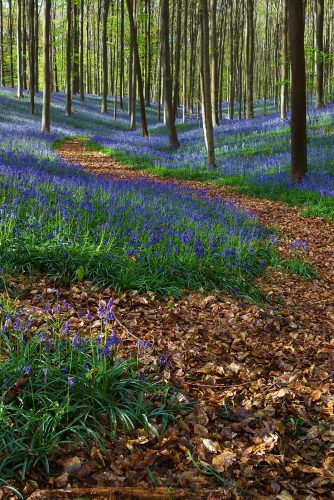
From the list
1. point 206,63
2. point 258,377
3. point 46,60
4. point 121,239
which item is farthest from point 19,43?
point 258,377

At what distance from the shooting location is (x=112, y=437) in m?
2.81

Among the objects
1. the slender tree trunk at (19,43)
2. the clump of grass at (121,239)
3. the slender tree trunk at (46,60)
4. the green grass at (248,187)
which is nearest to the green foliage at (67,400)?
the clump of grass at (121,239)

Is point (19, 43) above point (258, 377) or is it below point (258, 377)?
above

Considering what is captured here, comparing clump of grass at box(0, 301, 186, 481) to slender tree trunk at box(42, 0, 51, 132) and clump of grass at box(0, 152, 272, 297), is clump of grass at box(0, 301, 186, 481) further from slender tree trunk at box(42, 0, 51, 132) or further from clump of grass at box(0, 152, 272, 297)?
slender tree trunk at box(42, 0, 51, 132)

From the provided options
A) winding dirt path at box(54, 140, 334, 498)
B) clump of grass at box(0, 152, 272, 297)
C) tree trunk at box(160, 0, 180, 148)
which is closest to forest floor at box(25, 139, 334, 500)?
winding dirt path at box(54, 140, 334, 498)

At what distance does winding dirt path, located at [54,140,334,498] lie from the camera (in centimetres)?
276

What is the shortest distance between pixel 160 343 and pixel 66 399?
143 centimetres

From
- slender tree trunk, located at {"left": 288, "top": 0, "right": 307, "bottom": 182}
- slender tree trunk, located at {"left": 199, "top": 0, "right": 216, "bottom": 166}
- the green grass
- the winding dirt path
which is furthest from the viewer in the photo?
slender tree trunk, located at {"left": 199, "top": 0, "right": 216, "bottom": 166}

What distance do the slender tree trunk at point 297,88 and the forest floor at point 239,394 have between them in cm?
702

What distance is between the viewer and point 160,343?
164 inches

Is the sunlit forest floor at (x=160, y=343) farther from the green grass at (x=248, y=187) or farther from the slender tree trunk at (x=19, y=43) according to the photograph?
the slender tree trunk at (x=19, y=43)

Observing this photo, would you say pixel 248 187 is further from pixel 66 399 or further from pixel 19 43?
pixel 19 43

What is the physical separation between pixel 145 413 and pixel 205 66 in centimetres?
1377

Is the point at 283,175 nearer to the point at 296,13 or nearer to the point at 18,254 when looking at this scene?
the point at 296,13
